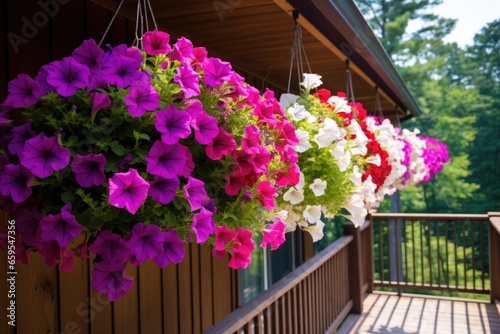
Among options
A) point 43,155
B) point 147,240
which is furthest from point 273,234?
point 43,155

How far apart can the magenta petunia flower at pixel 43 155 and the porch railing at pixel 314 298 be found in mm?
1255

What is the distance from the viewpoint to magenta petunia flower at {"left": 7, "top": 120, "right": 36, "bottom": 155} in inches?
37.3

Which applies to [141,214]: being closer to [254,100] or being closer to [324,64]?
[254,100]

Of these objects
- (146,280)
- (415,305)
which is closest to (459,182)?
(415,305)

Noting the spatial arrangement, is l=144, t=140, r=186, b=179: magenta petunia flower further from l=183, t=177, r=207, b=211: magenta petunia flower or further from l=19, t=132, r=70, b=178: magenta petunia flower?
l=19, t=132, r=70, b=178: magenta petunia flower

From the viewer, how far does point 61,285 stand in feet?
6.66

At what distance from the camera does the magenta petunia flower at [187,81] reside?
3.46 feet

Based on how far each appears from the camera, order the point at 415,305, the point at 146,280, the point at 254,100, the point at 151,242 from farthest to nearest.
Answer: the point at 415,305, the point at 146,280, the point at 254,100, the point at 151,242

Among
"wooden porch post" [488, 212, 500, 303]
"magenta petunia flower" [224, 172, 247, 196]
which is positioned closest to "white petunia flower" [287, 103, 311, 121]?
"magenta petunia flower" [224, 172, 247, 196]

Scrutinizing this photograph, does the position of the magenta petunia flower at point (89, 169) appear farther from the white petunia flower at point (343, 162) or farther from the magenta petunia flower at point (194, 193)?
the white petunia flower at point (343, 162)

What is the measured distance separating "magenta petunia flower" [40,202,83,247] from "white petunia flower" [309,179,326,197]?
0.97 metres

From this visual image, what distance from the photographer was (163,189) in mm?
957

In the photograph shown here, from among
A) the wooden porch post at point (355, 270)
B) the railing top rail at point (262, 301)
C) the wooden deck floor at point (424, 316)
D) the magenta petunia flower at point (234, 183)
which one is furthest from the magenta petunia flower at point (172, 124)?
the wooden porch post at point (355, 270)

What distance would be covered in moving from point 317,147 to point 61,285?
1271mm
